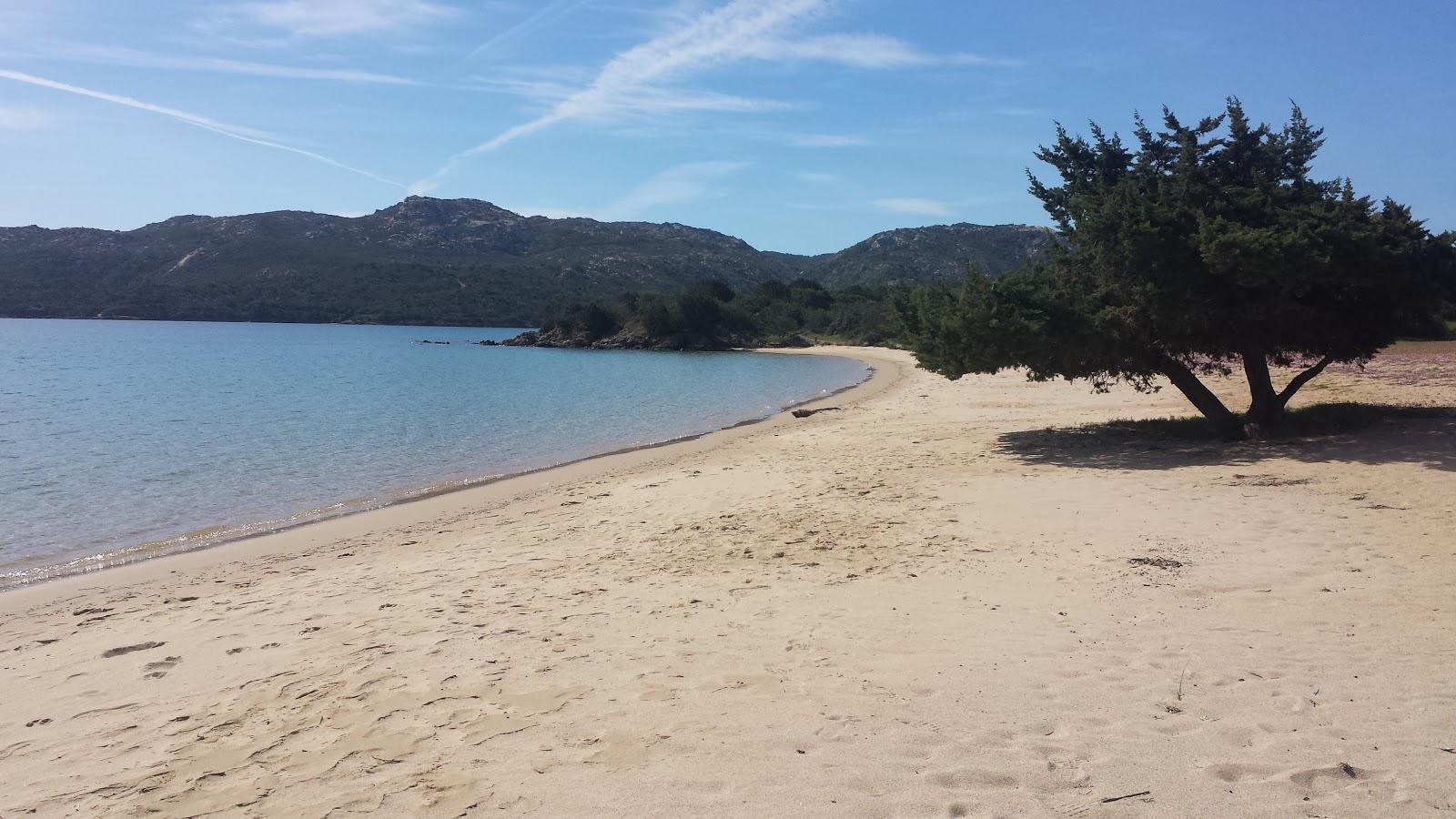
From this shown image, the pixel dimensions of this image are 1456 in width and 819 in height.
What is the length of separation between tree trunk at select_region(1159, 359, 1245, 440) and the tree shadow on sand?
330 millimetres

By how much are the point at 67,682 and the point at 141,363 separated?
196ft

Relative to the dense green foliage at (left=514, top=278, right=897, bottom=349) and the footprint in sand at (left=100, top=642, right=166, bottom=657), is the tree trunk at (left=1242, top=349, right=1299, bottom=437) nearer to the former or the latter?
the footprint in sand at (left=100, top=642, right=166, bottom=657)

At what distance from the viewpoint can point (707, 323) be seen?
303ft

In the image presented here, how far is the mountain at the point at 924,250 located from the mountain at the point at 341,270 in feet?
1.33

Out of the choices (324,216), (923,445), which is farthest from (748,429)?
(324,216)

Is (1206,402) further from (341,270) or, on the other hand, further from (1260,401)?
(341,270)

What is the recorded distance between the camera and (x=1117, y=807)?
3766 millimetres

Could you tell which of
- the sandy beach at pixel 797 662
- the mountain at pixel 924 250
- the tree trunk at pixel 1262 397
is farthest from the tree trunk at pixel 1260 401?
the mountain at pixel 924 250

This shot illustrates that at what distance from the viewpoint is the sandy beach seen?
13.4 feet

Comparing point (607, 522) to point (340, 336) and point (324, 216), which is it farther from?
point (324, 216)

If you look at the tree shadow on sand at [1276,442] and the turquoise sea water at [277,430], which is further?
the turquoise sea water at [277,430]

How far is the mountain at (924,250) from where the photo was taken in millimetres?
159500

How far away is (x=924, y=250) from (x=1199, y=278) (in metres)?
164

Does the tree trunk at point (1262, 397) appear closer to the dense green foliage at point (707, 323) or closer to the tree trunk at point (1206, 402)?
the tree trunk at point (1206, 402)
